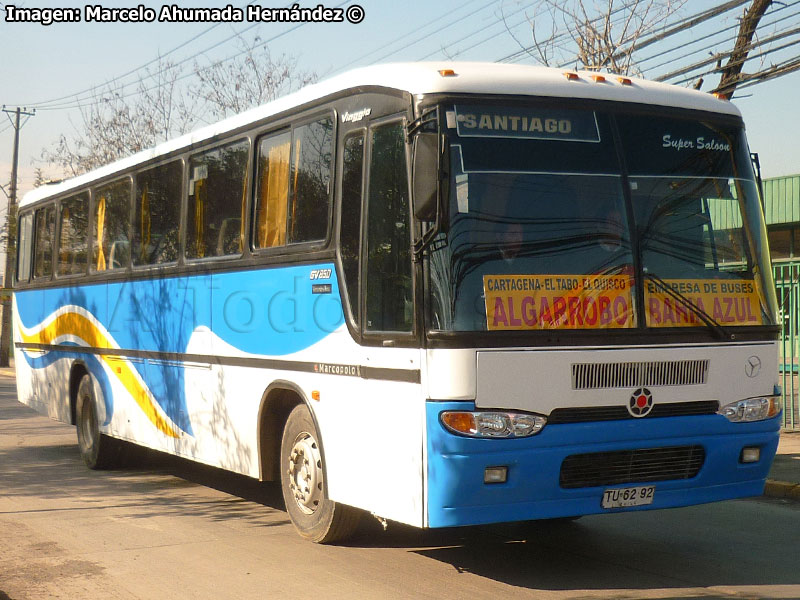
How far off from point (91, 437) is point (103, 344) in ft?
3.96

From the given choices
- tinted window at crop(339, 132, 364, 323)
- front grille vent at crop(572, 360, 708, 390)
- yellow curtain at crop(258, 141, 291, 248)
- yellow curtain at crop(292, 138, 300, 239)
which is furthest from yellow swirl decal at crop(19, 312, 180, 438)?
front grille vent at crop(572, 360, 708, 390)

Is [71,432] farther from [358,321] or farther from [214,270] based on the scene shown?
[358,321]

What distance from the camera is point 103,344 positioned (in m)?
12.5

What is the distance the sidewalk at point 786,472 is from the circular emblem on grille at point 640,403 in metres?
4.20

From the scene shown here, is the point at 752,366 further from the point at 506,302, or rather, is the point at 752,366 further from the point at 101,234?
the point at 101,234

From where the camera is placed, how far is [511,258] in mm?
6434

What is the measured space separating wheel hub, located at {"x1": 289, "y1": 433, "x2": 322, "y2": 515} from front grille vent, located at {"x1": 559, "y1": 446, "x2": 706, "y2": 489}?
6.55 ft

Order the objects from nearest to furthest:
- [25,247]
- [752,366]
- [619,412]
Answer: [619,412]
[752,366]
[25,247]

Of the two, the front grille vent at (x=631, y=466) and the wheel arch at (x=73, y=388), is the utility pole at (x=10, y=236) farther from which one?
the front grille vent at (x=631, y=466)

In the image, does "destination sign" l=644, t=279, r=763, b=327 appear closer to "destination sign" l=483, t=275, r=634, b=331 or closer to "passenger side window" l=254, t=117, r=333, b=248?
"destination sign" l=483, t=275, r=634, b=331

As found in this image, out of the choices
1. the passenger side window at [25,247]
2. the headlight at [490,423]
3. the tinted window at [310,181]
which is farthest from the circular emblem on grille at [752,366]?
the passenger side window at [25,247]

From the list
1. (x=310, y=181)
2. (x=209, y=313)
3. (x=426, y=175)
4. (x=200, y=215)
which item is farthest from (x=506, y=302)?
(x=200, y=215)

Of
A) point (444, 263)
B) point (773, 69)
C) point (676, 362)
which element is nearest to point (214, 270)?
point (444, 263)

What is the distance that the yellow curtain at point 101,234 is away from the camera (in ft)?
41.5
